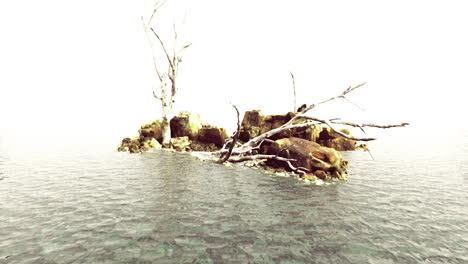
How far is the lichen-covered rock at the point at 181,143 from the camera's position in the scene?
1147 inches

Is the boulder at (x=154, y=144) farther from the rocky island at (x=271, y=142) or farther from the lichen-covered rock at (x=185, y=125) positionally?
the lichen-covered rock at (x=185, y=125)

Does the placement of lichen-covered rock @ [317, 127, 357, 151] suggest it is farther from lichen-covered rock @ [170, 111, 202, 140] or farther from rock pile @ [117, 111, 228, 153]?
lichen-covered rock @ [170, 111, 202, 140]

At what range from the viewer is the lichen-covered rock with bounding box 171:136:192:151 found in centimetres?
2912

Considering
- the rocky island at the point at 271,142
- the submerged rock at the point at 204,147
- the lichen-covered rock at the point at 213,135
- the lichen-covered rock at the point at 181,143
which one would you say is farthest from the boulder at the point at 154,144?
the lichen-covered rock at the point at 213,135

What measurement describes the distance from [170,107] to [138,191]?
21945mm

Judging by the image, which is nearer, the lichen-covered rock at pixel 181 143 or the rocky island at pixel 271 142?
the rocky island at pixel 271 142

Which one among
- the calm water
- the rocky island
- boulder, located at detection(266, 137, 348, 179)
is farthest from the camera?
the rocky island

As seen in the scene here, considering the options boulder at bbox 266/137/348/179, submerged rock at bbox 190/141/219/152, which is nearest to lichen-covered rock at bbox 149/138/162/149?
submerged rock at bbox 190/141/219/152

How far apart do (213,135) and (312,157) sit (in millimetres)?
16955

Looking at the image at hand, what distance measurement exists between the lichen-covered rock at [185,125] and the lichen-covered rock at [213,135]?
1.49 m

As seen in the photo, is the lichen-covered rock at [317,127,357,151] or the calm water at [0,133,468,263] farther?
the lichen-covered rock at [317,127,357,151]

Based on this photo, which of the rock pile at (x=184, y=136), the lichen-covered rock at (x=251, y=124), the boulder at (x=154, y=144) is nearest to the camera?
the lichen-covered rock at (x=251, y=124)

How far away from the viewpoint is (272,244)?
636 cm

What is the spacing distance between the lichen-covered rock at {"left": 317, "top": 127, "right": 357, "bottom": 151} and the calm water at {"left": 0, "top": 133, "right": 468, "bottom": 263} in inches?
651
